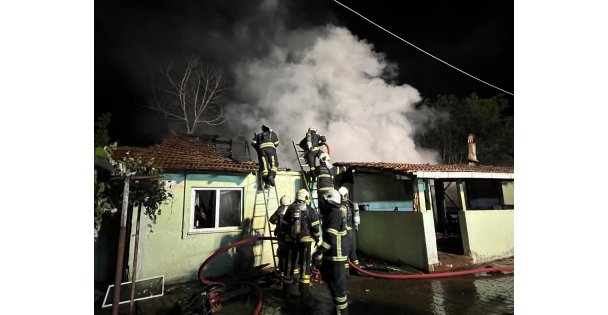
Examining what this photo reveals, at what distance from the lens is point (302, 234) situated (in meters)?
4.11

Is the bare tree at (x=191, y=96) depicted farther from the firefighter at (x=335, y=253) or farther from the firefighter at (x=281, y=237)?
the firefighter at (x=335, y=253)

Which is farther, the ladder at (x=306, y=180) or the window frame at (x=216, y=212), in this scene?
the ladder at (x=306, y=180)

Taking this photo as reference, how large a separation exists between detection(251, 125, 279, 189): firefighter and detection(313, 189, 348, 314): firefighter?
93.2 inches

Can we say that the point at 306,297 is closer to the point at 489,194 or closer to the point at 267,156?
the point at 267,156

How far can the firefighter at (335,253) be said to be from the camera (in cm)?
299

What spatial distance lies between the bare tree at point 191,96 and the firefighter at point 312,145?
6.90 feet

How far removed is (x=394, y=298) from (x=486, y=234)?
10.6ft

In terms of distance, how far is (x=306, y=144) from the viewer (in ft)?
21.0

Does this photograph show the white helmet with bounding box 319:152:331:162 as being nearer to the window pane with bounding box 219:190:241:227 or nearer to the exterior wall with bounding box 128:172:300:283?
the exterior wall with bounding box 128:172:300:283

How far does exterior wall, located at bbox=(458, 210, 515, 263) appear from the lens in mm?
5430

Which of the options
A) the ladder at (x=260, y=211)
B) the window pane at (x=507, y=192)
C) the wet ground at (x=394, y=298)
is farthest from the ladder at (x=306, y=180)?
the window pane at (x=507, y=192)

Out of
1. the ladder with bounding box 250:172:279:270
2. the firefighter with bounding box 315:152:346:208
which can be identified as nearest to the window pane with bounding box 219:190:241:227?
the ladder with bounding box 250:172:279:270
